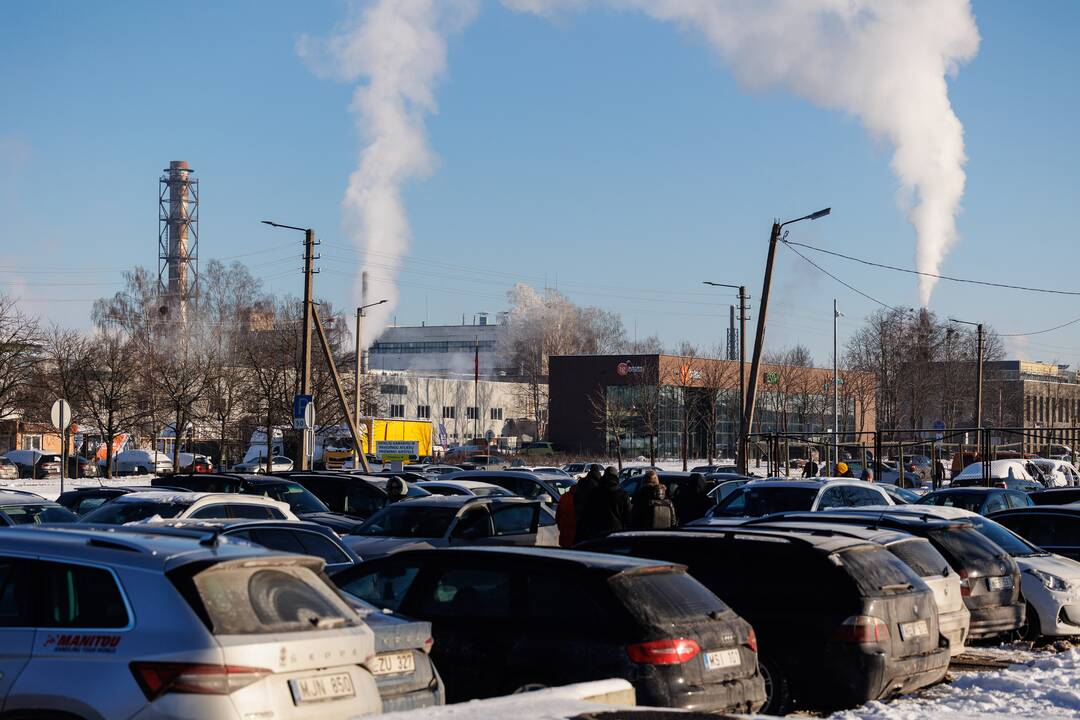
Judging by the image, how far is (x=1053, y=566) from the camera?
1464 cm

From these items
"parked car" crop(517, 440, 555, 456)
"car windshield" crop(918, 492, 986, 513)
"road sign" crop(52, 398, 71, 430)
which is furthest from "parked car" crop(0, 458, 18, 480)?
"car windshield" crop(918, 492, 986, 513)

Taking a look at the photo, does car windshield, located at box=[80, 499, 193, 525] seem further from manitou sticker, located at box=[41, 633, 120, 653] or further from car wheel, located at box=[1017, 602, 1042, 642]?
manitou sticker, located at box=[41, 633, 120, 653]

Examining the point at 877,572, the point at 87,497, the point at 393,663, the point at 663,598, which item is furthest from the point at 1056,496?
the point at 393,663

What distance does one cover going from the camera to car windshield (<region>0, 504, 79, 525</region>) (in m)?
16.0

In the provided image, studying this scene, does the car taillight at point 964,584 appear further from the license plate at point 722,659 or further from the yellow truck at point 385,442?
the yellow truck at point 385,442

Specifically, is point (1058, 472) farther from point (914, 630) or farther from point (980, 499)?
point (914, 630)

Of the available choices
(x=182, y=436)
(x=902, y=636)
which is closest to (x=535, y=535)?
(x=902, y=636)

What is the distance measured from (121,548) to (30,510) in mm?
11081

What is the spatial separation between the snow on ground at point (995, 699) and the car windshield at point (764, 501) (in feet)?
26.5

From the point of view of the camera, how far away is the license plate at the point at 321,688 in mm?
5855

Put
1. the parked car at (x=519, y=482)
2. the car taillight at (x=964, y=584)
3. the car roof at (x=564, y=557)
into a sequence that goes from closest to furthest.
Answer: the car roof at (x=564, y=557) < the car taillight at (x=964, y=584) < the parked car at (x=519, y=482)

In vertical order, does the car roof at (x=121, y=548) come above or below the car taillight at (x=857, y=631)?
above

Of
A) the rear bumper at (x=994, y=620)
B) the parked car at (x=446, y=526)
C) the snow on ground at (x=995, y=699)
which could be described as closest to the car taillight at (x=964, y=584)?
the rear bumper at (x=994, y=620)

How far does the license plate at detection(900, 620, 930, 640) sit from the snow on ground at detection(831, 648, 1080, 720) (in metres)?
0.53
